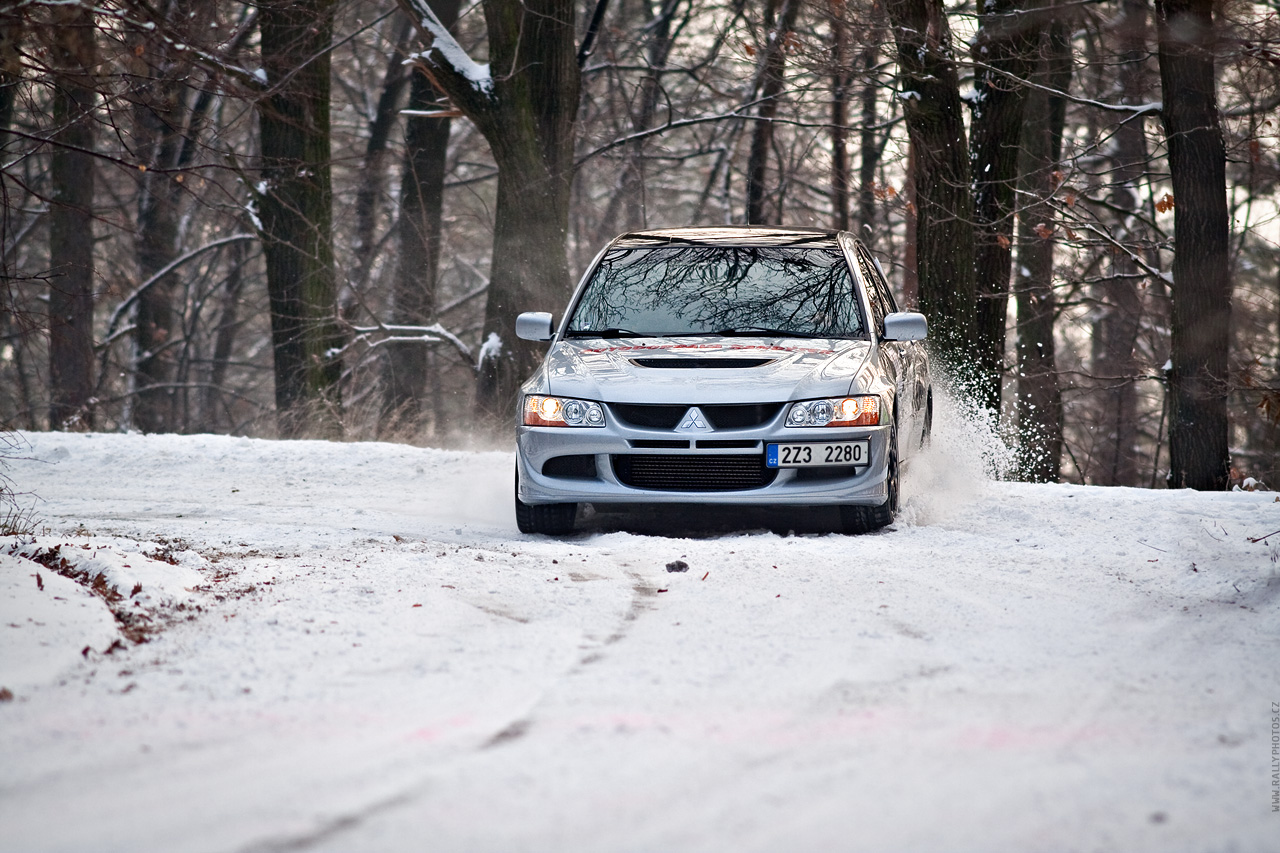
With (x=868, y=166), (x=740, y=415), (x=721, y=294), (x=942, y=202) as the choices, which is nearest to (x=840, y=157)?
(x=868, y=166)

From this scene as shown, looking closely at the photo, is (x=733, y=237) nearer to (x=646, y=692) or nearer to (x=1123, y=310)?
(x=646, y=692)

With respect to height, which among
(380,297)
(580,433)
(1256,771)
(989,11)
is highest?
(989,11)

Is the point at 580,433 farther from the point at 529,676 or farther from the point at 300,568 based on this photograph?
the point at 529,676

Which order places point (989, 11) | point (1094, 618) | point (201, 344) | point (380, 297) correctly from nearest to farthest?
point (1094, 618) → point (989, 11) → point (380, 297) → point (201, 344)

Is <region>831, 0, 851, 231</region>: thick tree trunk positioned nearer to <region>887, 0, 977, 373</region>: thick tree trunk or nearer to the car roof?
<region>887, 0, 977, 373</region>: thick tree trunk

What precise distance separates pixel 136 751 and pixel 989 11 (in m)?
11.6

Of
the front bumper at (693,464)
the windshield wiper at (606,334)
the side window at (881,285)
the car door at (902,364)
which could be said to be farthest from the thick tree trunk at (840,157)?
the front bumper at (693,464)

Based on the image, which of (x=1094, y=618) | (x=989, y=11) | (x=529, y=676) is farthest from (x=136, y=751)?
(x=989, y=11)

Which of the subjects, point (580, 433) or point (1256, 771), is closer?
point (1256, 771)

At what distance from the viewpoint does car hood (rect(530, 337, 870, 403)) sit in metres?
6.82

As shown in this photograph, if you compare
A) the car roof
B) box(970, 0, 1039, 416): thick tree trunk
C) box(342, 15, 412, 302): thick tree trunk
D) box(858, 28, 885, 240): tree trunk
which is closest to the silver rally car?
the car roof

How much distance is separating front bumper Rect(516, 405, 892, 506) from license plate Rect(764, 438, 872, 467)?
0.03m

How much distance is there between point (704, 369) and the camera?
704 cm

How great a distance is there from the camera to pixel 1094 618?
4.96 meters
